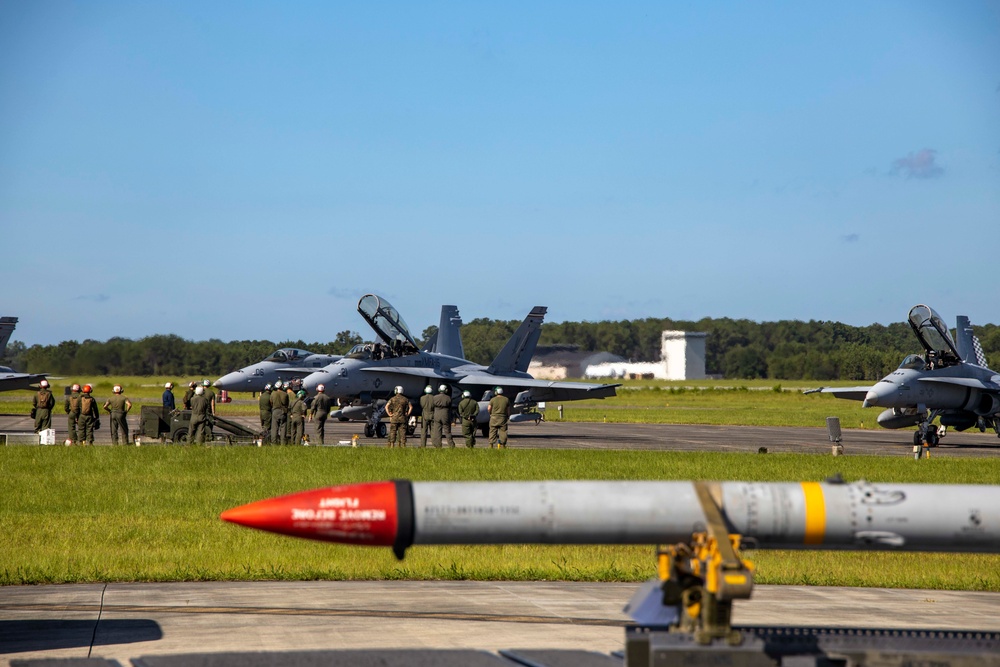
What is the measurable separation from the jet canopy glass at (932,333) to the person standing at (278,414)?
19.6 meters

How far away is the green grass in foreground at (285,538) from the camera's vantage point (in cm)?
1355

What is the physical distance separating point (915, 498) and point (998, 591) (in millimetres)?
6322

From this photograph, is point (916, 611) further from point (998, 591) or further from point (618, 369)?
point (618, 369)

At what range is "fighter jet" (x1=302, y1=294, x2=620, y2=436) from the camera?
1359 inches

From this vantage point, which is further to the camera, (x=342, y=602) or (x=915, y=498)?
(x=342, y=602)

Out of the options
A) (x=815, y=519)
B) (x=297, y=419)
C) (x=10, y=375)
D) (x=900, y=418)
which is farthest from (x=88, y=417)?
(x=900, y=418)

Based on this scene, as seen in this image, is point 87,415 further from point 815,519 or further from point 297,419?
point 815,519

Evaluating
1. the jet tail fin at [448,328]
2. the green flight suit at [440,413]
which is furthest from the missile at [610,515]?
the jet tail fin at [448,328]

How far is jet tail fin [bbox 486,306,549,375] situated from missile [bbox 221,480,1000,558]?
32577mm

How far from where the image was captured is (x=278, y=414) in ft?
95.1

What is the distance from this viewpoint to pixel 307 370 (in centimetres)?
4147

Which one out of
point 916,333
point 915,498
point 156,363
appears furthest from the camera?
point 156,363

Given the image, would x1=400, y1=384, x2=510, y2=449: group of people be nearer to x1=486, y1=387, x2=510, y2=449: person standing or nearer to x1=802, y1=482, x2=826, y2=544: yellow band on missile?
x1=486, y1=387, x2=510, y2=449: person standing

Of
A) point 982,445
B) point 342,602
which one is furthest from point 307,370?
point 342,602
